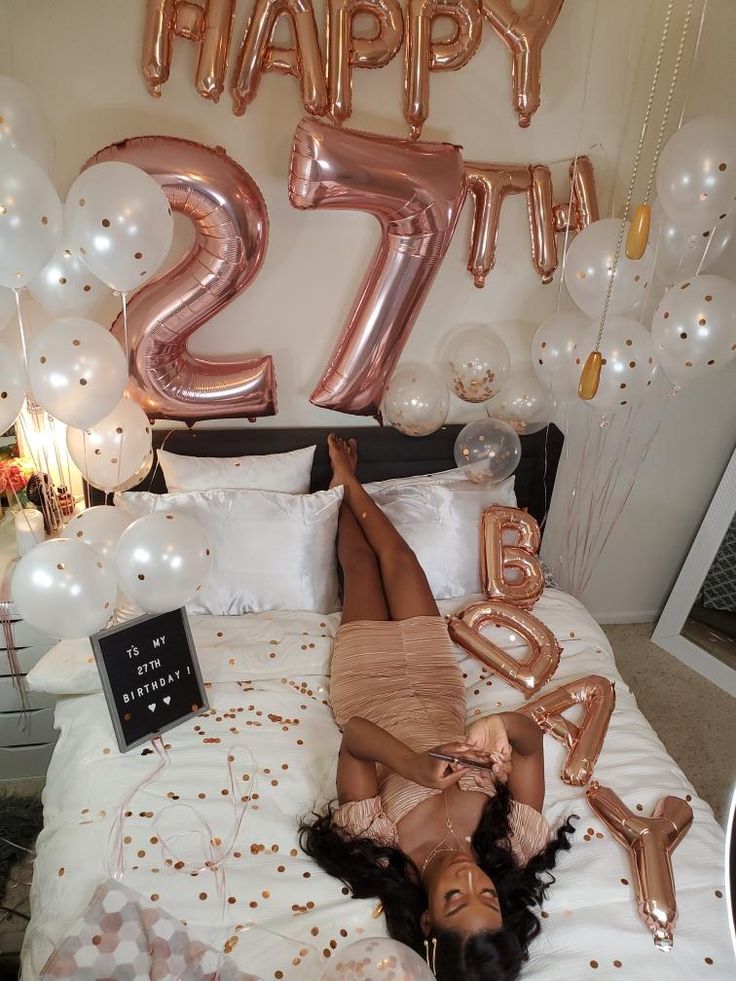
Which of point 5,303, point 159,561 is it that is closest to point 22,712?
point 159,561

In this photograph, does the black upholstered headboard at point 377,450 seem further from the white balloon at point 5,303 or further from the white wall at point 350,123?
the white balloon at point 5,303

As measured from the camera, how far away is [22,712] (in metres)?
2.06

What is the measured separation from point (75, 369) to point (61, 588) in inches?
19.1

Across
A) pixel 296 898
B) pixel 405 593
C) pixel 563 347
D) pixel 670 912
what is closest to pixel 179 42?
pixel 563 347

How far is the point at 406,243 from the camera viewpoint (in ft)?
6.84

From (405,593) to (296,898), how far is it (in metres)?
0.92

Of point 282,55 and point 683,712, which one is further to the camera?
point 683,712

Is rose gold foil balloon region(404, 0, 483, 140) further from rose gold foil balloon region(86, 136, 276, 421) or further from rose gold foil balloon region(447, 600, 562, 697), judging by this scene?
rose gold foil balloon region(447, 600, 562, 697)

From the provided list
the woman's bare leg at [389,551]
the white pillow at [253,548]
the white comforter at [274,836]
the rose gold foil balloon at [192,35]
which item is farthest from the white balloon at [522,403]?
the rose gold foil balloon at [192,35]

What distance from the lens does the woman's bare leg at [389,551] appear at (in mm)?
2104

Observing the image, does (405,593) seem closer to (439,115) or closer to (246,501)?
(246,501)

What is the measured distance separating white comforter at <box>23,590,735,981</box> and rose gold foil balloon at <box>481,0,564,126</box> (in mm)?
1741

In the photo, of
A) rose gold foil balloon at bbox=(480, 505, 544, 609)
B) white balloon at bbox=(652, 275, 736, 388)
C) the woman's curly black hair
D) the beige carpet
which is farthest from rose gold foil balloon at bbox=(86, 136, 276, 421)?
the beige carpet

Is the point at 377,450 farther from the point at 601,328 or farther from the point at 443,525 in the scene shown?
the point at 601,328
